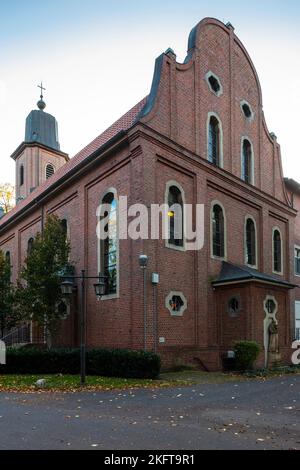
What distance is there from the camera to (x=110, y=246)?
62.8 feet

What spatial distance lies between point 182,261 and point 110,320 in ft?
12.0

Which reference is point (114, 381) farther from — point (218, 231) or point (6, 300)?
point (6, 300)

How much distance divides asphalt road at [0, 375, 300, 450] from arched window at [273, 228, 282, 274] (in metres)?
13.3

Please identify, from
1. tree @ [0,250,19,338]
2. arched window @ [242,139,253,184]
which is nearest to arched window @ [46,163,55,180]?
tree @ [0,250,19,338]

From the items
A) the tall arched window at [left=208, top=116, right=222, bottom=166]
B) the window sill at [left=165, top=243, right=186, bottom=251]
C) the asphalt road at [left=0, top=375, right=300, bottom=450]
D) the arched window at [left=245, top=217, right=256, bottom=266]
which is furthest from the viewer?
the arched window at [left=245, top=217, right=256, bottom=266]

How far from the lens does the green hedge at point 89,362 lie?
14578 millimetres

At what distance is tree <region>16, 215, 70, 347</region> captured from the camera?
60.5 ft

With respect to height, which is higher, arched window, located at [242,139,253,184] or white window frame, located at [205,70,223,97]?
white window frame, located at [205,70,223,97]

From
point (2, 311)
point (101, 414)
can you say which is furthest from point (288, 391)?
point (2, 311)

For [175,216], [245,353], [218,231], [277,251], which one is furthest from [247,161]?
[245,353]

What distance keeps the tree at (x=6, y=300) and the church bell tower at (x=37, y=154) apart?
694 inches

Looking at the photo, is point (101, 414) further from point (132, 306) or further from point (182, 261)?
point (182, 261)

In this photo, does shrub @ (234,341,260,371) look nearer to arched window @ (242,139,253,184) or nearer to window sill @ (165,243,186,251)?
window sill @ (165,243,186,251)

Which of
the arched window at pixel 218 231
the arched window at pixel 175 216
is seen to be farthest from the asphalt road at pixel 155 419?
the arched window at pixel 218 231
